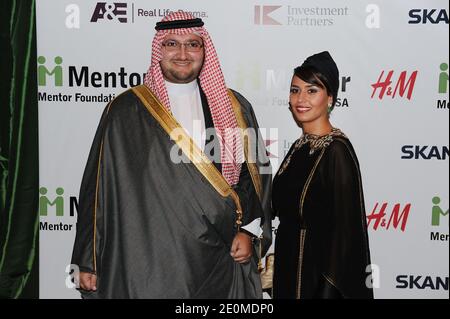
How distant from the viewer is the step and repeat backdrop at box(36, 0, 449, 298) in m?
2.89

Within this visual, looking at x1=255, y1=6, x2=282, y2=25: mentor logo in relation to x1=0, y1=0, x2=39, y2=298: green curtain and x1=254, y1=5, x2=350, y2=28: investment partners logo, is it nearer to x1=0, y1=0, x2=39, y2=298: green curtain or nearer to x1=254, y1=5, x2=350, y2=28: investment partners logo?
x1=254, y1=5, x2=350, y2=28: investment partners logo

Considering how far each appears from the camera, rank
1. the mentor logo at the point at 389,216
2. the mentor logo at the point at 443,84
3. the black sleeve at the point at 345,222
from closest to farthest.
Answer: the black sleeve at the point at 345,222, the mentor logo at the point at 443,84, the mentor logo at the point at 389,216

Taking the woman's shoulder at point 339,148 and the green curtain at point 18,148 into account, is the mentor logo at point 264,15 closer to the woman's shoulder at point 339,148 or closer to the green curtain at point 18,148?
the woman's shoulder at point 339,148

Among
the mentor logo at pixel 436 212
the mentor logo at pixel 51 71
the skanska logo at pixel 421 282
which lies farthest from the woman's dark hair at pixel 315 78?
the mentor logo at pixel 51 71

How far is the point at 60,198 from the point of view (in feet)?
10.1

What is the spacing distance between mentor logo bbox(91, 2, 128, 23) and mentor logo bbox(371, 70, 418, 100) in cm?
157

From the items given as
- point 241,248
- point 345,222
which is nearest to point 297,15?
point 345,222

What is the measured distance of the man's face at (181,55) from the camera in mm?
2547

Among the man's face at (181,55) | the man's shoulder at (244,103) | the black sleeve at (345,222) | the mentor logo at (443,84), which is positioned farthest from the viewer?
the mentor logo at (443,84)

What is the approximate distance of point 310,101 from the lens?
2500mm

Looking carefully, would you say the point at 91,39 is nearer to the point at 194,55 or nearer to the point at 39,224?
the point at 194,55
